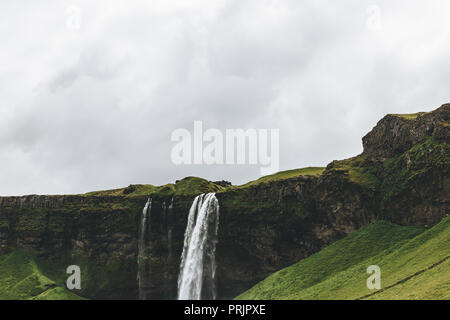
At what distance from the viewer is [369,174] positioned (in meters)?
82.9

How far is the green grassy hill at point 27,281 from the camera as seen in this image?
88.6 meters

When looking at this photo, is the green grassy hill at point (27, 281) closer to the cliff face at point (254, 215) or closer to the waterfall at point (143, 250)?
the cliff face at point (254, 215)

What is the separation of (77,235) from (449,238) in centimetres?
8405

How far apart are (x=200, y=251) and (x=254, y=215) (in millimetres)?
13381

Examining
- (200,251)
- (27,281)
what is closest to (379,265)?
(200,251)

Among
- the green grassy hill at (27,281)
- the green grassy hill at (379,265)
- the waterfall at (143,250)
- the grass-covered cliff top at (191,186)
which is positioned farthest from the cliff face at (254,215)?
the green grassy hill at (379,265)

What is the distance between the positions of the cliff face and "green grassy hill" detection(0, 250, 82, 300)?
3.42 m

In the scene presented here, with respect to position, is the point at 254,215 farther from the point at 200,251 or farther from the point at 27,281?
the point at 27,281

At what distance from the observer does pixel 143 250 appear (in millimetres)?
96250

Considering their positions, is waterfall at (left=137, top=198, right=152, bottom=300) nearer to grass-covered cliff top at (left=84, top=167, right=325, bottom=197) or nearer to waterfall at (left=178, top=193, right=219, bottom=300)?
grass-covered cliff top at (left=84, top=167, right=325, bottom=197)

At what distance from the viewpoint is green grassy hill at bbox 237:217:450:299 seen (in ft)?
147

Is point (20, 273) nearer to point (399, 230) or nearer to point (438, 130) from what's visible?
point (399, 230)

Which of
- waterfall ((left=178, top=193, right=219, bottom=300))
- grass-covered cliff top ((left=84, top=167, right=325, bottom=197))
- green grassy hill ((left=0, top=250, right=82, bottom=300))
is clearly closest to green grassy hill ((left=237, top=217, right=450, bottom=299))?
waterfall ((left=178, top=193, right=219, bottom=300))

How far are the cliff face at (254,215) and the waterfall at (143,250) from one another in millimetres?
1332
